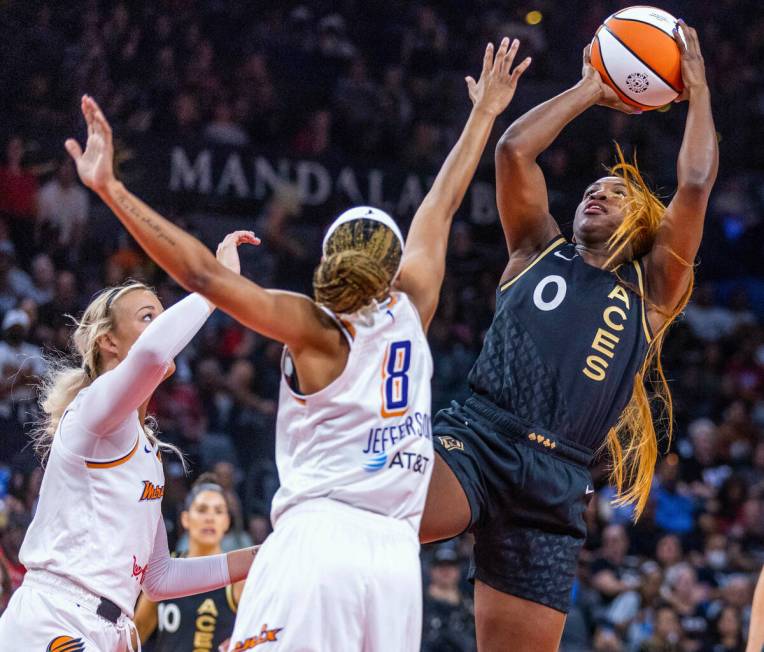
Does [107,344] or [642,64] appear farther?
[642,64]


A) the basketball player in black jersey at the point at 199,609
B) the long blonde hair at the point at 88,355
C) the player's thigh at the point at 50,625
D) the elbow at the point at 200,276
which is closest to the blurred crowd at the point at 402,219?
the basketball player in black jersey at the point at 199,609

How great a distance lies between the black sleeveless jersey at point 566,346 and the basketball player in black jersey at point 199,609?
247cm

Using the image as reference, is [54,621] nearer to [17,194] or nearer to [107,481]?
[107,481]

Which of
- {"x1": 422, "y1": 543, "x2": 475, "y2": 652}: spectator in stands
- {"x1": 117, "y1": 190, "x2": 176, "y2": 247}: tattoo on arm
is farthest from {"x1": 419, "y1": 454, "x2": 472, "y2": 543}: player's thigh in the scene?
{"x1": 422, "y1": 543, "x2": 475, "y2": 652}: spectator in stands

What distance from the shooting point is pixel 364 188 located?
40.0ft

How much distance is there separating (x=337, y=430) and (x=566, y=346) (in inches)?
52.6

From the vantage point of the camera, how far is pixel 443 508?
404cm

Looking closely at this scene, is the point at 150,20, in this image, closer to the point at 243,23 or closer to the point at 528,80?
the point at 243,23

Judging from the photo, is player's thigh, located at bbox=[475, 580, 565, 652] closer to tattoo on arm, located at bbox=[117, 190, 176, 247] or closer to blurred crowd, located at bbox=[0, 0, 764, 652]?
tattoo on arm, located at bbox=[117, 190, 176, 247]

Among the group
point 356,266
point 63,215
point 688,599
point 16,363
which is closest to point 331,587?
point 356,266

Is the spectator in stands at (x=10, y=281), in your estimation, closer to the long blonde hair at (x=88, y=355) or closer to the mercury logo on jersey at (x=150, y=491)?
the long blonde hair at (x=88, y=355)

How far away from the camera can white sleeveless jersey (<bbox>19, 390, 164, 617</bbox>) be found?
3.80 meters

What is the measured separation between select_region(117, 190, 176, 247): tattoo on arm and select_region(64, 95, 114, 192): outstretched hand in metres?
0.06

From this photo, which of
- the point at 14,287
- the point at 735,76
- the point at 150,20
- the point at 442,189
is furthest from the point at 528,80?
the point at 442,189
